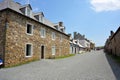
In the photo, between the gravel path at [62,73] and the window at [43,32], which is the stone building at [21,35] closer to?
the window at [43,32]

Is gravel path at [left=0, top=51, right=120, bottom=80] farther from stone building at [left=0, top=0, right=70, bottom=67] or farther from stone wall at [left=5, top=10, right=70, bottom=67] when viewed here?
stone building at [left=0, top=0, right=70, bottom=67]

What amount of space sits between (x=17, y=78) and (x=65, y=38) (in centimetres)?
2416

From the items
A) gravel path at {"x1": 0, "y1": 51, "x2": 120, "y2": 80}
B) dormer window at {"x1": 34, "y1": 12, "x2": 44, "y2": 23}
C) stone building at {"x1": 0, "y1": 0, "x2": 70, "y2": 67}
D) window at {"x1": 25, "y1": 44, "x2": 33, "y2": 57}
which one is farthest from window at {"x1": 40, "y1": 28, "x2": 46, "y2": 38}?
gravel path at {"x1": 0, "y1": 51, "x2": 120, "y2": 80}

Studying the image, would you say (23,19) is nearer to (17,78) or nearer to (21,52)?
(21,52)

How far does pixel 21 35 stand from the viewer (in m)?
16.6

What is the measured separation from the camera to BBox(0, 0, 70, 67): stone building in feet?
48.3

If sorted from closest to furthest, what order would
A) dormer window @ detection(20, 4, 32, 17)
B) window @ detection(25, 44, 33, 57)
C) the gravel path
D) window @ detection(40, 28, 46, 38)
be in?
the gravel path, dormer window @ detection(20, 4, 32, 17), window @ detection(25, 44, 33, 57), window @ detection(40, 28, 46, 38)

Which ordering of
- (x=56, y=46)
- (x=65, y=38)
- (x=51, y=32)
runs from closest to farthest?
(x=51, y=32) → (x=56, y=46) → (x=65, y=38)

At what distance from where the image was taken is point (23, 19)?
17.0 meters

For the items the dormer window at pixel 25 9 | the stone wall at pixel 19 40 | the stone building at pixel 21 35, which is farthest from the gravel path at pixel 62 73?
the dormer window at pixel 25 9

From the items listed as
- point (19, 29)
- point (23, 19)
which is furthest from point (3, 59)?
point (23, 19)

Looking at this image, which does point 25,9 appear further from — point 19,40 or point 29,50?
point 29,50

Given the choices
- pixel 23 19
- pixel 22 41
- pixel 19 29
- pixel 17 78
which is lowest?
pixel 17 78

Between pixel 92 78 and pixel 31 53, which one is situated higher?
pixel 31 53
